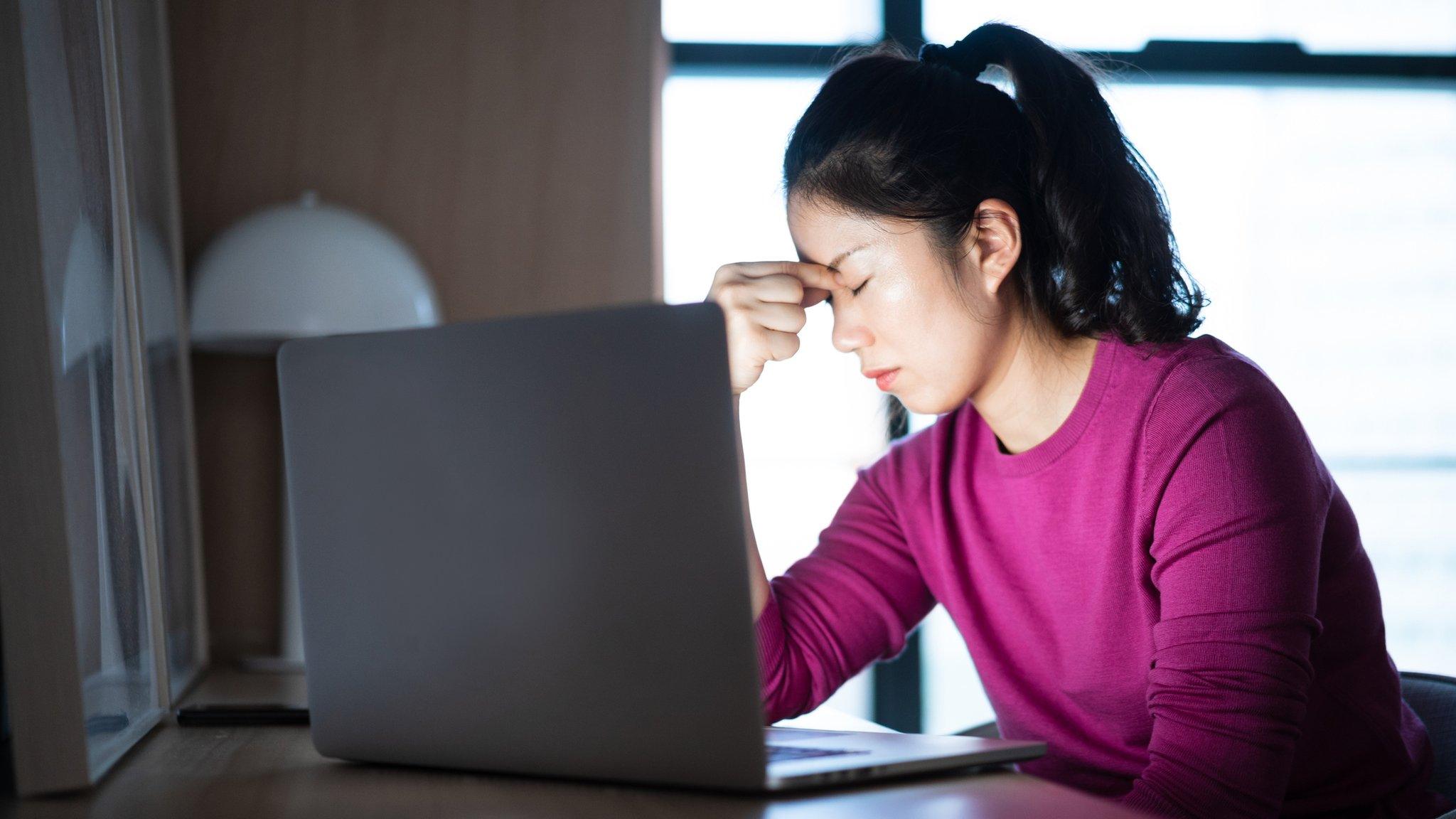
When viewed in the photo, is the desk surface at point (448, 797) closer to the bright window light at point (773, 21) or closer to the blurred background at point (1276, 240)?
the blurred background at point (1276, 240)

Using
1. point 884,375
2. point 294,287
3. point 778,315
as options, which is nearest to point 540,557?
point 778,315

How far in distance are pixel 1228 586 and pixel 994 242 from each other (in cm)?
43

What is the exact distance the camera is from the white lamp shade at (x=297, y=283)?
1629mm

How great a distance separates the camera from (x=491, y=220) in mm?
2098

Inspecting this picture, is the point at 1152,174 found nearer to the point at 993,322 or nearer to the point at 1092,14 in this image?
the point at 993,322

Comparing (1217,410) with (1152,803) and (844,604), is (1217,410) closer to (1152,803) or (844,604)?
(1152,803)

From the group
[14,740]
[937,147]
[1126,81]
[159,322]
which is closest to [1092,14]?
[1126,81]

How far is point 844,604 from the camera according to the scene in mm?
1213

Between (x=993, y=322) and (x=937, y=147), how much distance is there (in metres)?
0.20

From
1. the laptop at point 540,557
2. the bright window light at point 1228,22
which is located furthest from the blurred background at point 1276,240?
the laptop at point 540,557

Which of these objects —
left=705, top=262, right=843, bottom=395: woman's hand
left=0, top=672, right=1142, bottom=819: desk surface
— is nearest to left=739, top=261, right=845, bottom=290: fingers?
left=705, top=262, right=843, bottom=395: woman's hand

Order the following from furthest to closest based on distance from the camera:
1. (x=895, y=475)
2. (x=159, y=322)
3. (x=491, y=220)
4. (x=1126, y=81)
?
(x=1126, y=81) < (x=491, y=220) < (x=159, y=322) < (x=895, y=475)

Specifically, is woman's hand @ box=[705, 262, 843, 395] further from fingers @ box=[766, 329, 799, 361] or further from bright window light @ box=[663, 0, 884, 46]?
bright window light @ box=[663, 0, 884, 46]

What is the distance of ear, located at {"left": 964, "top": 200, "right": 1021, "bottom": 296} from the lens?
1.11 metres
